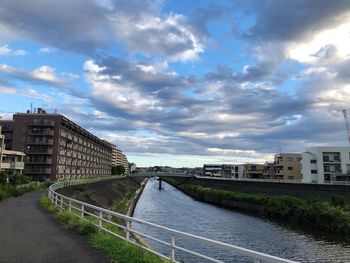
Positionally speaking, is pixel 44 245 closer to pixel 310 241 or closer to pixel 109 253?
pixel 109 253

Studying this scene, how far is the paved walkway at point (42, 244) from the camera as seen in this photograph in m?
9.31

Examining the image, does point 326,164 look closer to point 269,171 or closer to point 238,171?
point 269,171

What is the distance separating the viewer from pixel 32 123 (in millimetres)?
91562

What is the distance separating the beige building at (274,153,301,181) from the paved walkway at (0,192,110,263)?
10593cm

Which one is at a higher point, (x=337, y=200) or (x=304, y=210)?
(x=337, y=200)

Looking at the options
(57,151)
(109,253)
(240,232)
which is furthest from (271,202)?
(57,151)

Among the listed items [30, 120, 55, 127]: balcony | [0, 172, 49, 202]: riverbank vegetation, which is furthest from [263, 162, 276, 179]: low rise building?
[0, 172, 49, 202]: riverbank vegetation

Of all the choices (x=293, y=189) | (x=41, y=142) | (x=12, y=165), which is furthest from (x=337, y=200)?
(x=41, y=142)

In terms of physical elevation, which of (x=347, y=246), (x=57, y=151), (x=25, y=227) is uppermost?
(x=57, y=151)

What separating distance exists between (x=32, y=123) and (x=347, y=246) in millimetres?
79481

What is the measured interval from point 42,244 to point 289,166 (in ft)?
365

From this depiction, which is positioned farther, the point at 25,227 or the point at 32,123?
the point at 32,123

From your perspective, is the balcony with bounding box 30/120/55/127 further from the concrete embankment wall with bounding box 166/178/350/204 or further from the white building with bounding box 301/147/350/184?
the white building with bounding box 301/147/350/184

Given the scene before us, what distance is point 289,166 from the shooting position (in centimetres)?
11506
